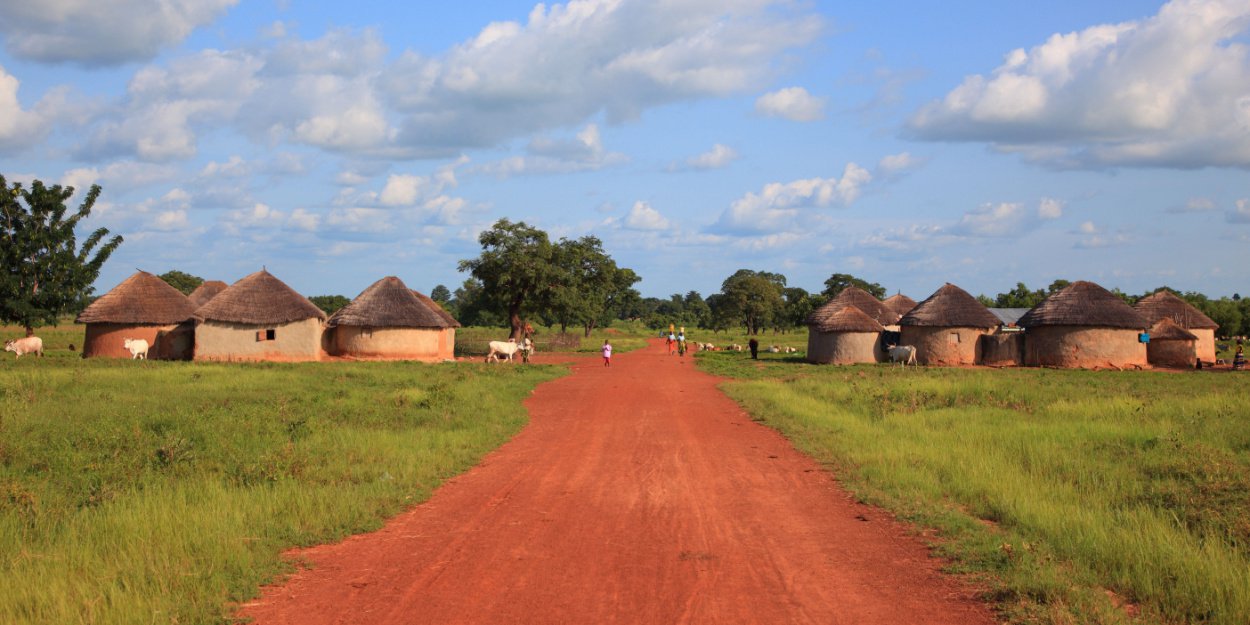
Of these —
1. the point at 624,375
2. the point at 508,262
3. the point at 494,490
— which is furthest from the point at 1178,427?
the point at 508,262

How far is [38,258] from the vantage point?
35.6 meters

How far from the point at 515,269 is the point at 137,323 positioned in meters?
16.9

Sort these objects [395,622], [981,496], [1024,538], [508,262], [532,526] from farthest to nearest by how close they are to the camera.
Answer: [508,262], [981,496], [532,526], [1024,538], [395,622]

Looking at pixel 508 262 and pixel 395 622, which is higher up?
pixel 508 262

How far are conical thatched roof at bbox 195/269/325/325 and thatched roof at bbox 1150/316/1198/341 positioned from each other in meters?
34.8

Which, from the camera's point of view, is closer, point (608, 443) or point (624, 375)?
point (608, 443)

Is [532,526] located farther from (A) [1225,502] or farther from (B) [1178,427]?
(B) [1178,427]

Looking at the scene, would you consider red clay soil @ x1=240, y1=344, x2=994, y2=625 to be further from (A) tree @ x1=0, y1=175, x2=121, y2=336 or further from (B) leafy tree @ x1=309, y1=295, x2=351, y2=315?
(B) leafy tree @ x1=309, y1=295, x2=351, y2=315

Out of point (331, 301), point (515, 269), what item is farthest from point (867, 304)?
point (331, 301)

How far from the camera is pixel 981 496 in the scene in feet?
29.8

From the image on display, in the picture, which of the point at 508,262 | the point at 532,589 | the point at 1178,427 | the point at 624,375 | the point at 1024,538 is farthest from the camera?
the point at 508,262

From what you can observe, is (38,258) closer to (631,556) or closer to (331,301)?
(631,556)

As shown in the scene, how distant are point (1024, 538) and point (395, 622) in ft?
17.2

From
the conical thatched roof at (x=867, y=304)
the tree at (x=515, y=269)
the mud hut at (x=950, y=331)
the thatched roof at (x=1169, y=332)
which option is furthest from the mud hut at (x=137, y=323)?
the thatched roof at (x=1169, y=332)
